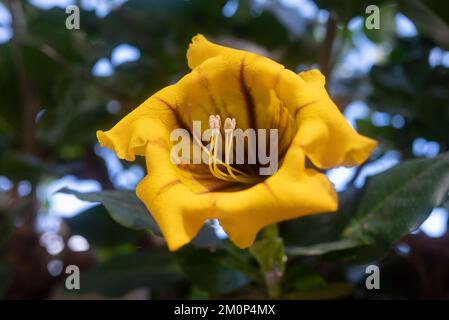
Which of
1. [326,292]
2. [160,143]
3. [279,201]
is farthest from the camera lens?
[326,292]

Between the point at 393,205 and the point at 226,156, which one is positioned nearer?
the point at 226,156

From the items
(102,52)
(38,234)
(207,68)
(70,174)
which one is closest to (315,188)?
(207,68)

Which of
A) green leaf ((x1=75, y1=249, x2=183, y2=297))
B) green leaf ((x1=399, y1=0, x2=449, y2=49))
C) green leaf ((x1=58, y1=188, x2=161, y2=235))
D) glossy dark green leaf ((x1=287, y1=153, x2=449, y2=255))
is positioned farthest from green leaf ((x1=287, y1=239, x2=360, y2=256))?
green leaf ((x1=399, y1=0, x2=449, y2=49))

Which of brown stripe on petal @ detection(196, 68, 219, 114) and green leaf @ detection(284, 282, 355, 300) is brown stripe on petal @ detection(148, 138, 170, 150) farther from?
green leaf @ detection(284, 282, 355, 300)

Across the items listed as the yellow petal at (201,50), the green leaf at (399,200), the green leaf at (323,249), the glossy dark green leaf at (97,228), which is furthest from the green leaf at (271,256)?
the glossy dark green leaf at (97,228)

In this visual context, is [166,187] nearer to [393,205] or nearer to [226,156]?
[226,156]

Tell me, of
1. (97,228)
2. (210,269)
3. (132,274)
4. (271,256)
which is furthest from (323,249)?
(97,228)

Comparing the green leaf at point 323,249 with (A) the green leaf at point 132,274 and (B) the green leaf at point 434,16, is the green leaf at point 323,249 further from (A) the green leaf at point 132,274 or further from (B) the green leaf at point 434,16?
(B) the green leaf at point 434,16
